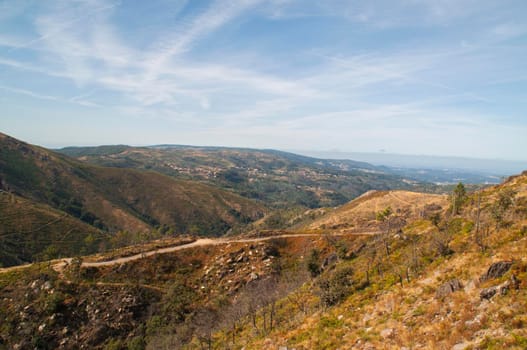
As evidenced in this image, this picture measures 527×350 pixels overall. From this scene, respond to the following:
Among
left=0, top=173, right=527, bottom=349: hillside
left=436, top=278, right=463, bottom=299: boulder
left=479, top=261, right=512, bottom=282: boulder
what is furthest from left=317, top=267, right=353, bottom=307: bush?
left=479, top=261, right=512, bottom=282: boulder

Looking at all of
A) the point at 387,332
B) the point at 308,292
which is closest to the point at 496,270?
the point at 387,332

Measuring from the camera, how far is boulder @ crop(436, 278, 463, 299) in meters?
23.8

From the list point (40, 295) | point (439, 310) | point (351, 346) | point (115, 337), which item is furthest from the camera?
point (40, 295)

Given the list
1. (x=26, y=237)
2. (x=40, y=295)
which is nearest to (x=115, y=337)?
(x=40, y=295)

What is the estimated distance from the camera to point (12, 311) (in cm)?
7875

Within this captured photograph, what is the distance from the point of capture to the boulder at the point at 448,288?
23803mm

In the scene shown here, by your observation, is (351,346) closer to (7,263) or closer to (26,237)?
(7,263)

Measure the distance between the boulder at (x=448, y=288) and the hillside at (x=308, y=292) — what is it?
137mm

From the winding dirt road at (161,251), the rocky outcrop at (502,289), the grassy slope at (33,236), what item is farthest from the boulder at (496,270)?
the grassy slope at (33,236)

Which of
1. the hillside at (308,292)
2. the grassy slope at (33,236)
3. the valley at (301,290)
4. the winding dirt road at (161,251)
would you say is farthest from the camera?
the grassy slope at (33,236)

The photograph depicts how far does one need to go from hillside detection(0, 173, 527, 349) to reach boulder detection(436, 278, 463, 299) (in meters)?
0.14

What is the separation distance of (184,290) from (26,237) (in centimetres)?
15521

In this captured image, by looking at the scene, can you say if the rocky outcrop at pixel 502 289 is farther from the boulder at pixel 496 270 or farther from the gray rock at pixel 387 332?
the gray rock at pixel 387 332

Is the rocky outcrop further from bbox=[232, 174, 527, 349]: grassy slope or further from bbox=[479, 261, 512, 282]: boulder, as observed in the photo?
bbox=[479, 261, 512, 282]: boulder
